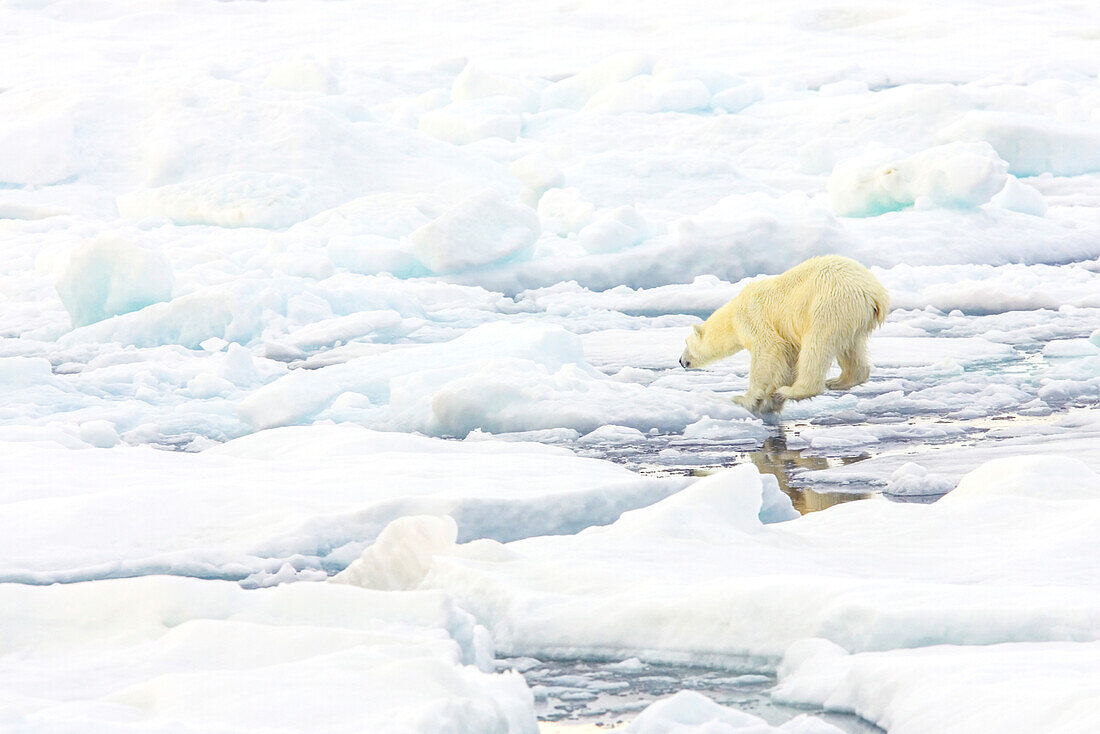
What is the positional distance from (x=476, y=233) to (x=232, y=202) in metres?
3.55

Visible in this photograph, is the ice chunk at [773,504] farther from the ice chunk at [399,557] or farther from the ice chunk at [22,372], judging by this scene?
the ice chunk at [22,372]

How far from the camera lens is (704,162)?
15.3 metres

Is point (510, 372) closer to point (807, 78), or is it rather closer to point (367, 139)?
point (367, 139)

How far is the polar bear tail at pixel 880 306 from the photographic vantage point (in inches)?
226

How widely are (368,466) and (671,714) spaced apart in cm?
241

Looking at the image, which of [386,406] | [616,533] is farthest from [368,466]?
[386,406]

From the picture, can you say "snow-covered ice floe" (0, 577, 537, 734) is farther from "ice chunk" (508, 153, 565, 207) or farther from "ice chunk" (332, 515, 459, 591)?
"ice chunk" (508, 153, 565, 207)

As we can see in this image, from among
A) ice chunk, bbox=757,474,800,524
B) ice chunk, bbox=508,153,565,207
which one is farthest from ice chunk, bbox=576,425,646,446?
ice chunk, bbox=508,153,565,207

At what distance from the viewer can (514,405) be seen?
6.14 m

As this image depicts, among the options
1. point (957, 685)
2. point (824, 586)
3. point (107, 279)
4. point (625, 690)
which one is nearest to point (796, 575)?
point (824, 586)

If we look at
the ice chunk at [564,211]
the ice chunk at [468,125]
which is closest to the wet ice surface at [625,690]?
the ice chunk at [564,211]

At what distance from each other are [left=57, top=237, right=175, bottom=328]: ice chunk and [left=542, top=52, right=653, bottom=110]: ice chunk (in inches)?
482

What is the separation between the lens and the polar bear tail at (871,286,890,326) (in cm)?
573

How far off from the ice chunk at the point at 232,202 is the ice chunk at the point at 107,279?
3730 mm
